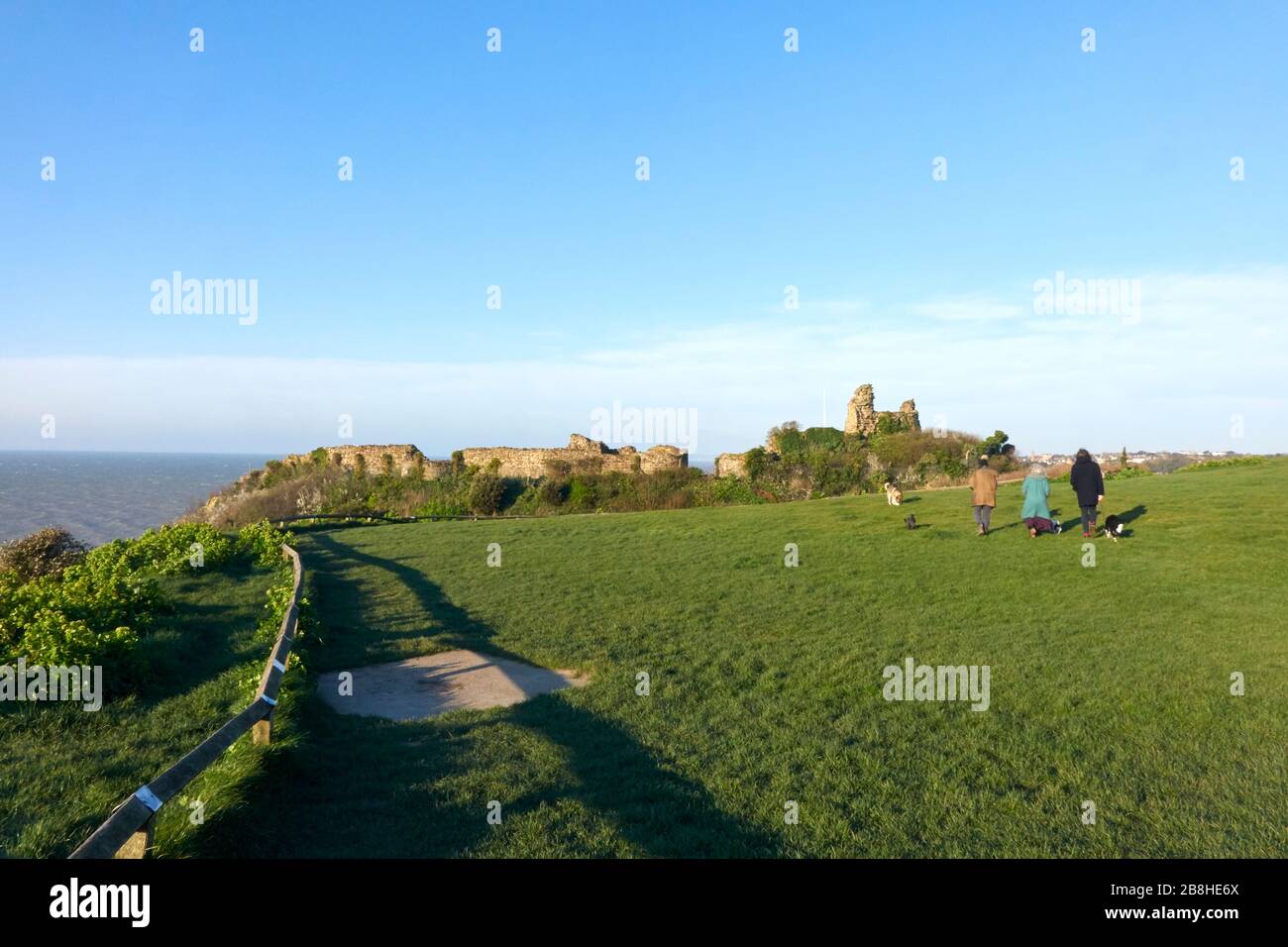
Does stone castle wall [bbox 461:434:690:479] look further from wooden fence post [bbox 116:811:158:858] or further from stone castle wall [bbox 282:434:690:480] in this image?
wooden fence post [bbox 116:811:158:858]

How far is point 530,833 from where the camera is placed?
4.39 m

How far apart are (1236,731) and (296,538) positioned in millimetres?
22531

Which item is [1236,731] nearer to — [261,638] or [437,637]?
[437,637]

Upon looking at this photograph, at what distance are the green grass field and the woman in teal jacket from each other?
1654 mm

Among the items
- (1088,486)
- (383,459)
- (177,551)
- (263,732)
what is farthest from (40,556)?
(383,459)

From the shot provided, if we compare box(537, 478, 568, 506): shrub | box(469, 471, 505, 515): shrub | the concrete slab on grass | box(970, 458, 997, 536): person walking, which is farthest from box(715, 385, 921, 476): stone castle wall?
the concrete slab on grass

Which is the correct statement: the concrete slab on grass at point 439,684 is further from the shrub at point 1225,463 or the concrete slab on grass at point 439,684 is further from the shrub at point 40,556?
the shrub at point 1225,463

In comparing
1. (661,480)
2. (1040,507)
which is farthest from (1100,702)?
(661,480)

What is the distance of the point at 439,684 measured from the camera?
26.1ft

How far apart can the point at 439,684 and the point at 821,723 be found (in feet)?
12.8

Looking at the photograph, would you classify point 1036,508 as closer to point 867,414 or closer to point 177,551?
point 177,551

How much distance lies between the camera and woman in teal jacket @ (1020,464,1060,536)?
1606 cm

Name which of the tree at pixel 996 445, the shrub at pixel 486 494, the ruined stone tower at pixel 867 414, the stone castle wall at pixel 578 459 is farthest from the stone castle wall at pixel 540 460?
the tree at pixel 996 445

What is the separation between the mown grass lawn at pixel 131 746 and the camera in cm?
451
